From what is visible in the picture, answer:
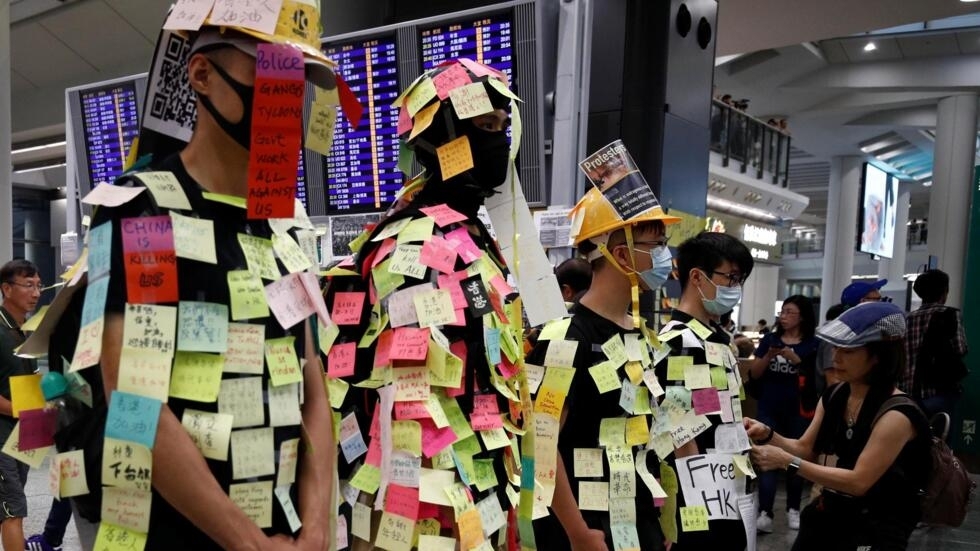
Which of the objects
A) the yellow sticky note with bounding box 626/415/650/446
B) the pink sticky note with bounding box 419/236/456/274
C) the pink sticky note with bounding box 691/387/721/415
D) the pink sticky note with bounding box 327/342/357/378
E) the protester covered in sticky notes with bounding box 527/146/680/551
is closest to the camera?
the pink sticky note with bounding box 419/236/456/274

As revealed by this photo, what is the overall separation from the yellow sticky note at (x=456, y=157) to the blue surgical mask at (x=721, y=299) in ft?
3.94

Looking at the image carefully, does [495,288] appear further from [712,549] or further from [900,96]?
[900,96]

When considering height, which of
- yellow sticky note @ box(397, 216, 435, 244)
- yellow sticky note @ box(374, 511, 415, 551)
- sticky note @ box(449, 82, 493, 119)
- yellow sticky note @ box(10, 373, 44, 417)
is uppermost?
sticky note @ box(449, 82, 493, 119)

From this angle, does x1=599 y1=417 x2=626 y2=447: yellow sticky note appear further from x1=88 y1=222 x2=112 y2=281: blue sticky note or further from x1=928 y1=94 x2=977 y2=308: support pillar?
x1=928 y1=94 x2=977 y2=308: support pillar

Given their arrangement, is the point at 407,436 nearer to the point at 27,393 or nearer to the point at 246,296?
the point at 246,296

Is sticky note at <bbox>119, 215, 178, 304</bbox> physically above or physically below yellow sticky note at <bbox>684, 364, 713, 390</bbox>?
above

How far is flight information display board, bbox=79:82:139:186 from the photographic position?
549 cm

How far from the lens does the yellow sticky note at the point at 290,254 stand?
139cm

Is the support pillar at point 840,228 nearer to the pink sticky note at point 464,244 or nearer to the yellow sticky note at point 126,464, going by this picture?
the pink sticky note at point 464,244

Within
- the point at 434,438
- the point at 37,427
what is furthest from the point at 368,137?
the point at 37,427

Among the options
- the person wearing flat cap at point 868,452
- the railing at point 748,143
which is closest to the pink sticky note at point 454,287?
the person wearing flat cap at point 868,452

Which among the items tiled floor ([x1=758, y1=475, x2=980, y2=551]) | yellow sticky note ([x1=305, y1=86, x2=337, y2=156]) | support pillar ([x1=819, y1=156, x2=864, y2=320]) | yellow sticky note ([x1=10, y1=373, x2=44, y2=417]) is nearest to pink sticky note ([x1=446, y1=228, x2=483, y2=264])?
yellow sticky note ([x1=305, y1=86, x2=337, y2=156])

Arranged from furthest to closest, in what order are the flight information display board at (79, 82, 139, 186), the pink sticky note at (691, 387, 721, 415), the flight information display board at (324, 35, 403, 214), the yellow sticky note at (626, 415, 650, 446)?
1. the flight information display board at (79, 82, 139, 186)
2. the flight information display board at (324, 35, 403, 214)
3. the pink sticky note at (691, 387, 721, 415)
4. the yellow sticky note at (626, 415, 650, 446)

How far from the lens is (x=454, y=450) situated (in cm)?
188
